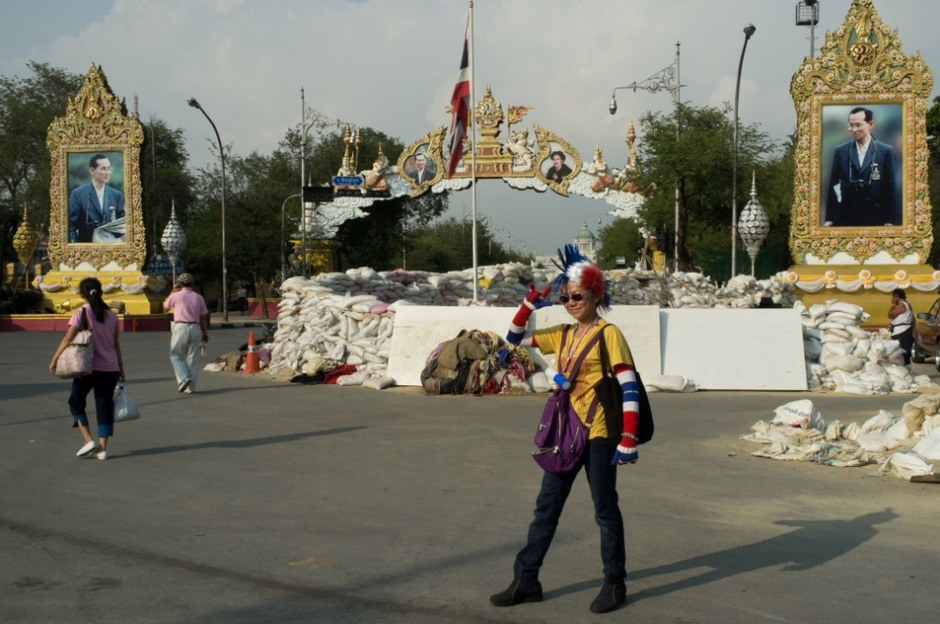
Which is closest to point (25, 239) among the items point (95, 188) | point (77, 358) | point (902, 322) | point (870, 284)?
point (95, 188)

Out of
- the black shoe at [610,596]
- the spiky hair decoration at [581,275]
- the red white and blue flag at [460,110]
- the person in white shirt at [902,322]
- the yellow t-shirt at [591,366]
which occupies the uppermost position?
the red white and blue flag at [460,110]

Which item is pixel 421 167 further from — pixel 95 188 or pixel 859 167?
pixel 859 167

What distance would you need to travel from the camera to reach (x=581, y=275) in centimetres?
563

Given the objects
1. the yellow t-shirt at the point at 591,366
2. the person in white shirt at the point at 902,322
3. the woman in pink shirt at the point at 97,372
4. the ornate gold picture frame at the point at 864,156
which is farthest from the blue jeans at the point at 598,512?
the ornate gold picture frame at the point at 864,156

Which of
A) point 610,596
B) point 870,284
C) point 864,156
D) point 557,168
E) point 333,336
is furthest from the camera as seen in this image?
point 557,168

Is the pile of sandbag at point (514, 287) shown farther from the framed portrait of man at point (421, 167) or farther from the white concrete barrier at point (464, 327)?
the framed portrait of man at point (421, 167)

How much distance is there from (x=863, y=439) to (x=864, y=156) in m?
23.9

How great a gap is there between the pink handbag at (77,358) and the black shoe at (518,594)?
557cm

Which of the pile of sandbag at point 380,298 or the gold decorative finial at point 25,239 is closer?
the pile of sandbag at point 380,298

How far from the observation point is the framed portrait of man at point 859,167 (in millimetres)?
32062

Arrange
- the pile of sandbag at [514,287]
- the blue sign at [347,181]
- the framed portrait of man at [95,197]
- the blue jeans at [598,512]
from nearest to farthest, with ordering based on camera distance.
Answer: the blue jeans at [598,512] < the pile of sandbag at [514,287] < the framed portrait of man at [95,197] < the blue sign at [347,181]

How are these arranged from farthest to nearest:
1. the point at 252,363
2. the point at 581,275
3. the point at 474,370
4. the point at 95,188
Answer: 1. the point at 95,188
2. the point at 252,363
3. the point at 474,370
4. the point at 581,275

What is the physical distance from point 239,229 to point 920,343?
3954 cm

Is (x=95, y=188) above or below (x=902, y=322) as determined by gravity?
above
